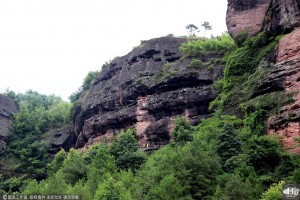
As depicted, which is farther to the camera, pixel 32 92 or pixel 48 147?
pixel 32 92

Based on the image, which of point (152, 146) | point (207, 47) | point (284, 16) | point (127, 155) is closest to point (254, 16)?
point (284, 16)

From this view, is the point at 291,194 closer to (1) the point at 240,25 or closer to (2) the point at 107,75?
(1) the point at 240,25

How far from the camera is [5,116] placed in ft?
202

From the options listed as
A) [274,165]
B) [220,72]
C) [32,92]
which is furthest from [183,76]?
[32,92]

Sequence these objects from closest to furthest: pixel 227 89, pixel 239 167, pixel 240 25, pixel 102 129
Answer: pixel 239 167, pixel 227 89, pixel 240 25, pixel 102 129

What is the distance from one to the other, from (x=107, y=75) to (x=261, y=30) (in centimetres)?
2494

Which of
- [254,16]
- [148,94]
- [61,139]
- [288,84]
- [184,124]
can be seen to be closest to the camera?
[288,84]

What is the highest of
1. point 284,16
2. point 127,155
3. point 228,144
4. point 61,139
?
point 284,16

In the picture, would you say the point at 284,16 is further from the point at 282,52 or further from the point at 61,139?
the point at 61,139

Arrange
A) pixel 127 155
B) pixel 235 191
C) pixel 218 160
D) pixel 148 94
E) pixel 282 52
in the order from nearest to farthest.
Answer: pixel 235 191
pixel 218 160
pixel 282 52
pixel 127 155
pixel 148 94

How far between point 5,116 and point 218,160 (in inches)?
1786

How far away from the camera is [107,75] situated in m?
56.5

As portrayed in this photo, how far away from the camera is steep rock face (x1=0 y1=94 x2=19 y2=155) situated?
57.4 meters

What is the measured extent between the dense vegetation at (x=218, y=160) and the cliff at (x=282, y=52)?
76 centimetres
